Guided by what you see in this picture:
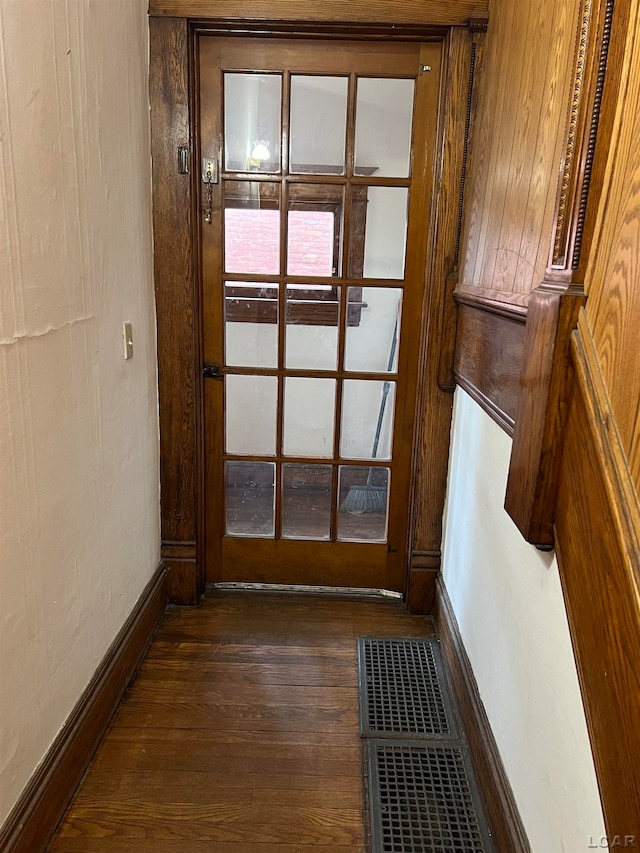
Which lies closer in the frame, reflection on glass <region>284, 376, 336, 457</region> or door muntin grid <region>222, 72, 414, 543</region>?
door muntin grid <region>222, 72, 414, 543</region>

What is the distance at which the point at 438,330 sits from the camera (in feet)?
7.08

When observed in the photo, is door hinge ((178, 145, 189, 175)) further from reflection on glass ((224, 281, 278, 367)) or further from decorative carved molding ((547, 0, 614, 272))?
decorative carved molding ((547, 0, 614, 272))

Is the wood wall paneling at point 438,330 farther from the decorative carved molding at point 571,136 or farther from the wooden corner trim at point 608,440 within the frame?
the wooden corner trim at point 608,440

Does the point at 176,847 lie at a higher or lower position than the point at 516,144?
lower

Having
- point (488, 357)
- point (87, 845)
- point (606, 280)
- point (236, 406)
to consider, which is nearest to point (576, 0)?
point (606, 280)

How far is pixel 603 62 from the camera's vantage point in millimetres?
1004

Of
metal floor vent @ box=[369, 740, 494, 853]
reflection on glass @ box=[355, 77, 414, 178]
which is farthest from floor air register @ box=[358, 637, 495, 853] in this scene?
reflection on glass @ box=[355, 77, 414, 178]

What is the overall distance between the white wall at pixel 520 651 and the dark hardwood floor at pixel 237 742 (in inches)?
17.4

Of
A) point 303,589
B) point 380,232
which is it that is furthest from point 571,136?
point 303,589

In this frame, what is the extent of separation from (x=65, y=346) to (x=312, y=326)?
1045mm

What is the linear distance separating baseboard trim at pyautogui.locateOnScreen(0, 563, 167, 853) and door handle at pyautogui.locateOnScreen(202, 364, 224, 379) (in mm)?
815

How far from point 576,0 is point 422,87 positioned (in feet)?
3.14

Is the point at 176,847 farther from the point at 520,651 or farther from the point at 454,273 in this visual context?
the point at 454,273

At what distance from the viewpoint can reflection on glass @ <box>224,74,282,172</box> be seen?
2.09 meters
